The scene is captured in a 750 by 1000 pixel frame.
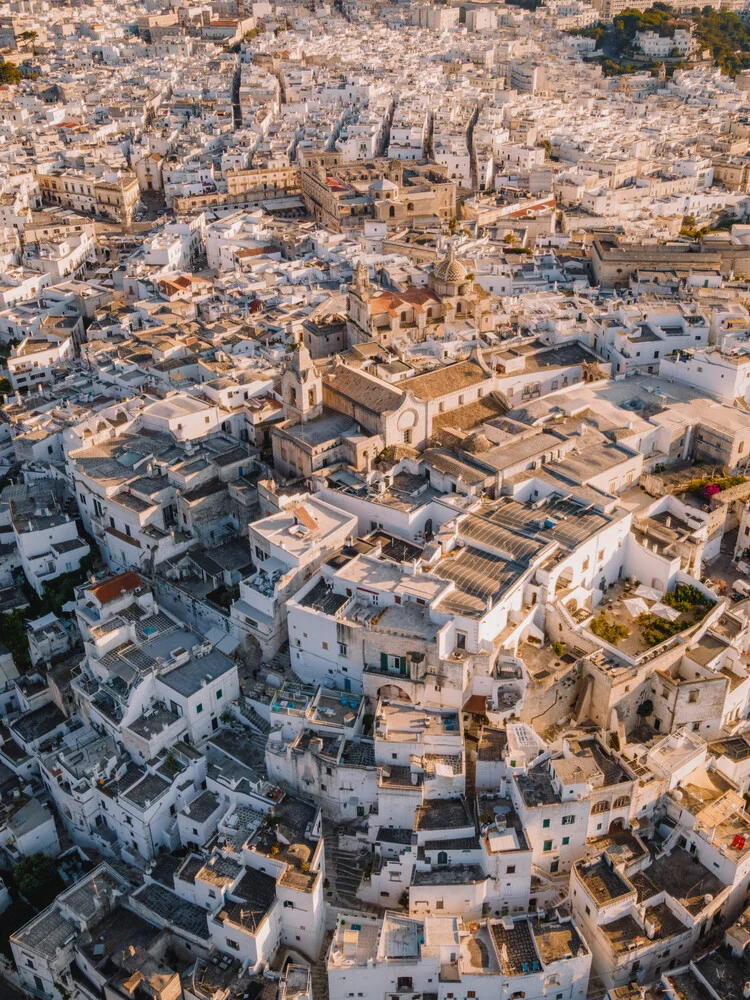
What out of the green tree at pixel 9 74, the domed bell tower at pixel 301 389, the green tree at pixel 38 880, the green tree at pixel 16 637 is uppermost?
the green tree at pixel 9 74

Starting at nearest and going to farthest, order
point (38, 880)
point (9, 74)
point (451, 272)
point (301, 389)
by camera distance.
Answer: point (38, 880) < point (301, 389) < point (451, 272) < point (9, 74)

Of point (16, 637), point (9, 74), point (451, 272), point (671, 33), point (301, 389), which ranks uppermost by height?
point (671, 33)

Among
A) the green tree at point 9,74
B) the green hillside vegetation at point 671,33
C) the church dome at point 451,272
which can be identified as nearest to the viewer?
the church dome at point 451,272

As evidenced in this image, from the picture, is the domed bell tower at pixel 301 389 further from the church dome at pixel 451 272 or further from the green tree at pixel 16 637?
the church dome at pixel 451 272

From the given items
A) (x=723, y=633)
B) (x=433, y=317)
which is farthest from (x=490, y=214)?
(x=723, y=633)

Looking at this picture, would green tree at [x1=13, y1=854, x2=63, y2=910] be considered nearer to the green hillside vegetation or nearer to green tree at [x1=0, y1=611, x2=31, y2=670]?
green tree at [x1=0, y1=611, x2=31, y2=670]

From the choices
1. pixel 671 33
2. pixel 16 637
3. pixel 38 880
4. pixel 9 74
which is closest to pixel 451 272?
pixel 16 637

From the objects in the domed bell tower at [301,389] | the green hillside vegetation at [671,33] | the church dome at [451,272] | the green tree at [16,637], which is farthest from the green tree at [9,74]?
the green tree at [16,637]

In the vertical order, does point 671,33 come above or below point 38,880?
above

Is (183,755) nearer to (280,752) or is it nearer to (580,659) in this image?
(280,752)

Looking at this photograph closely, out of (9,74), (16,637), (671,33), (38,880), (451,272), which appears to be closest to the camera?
(38,880)

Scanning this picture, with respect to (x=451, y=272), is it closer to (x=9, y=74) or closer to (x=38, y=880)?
(x=38, y=880)

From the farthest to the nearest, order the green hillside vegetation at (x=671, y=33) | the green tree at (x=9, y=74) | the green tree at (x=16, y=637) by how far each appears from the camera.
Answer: the green hillside vegetation at (x=671, y=33), the green tree at (x=9, y=74), the green tree at (x=16, y=637)
